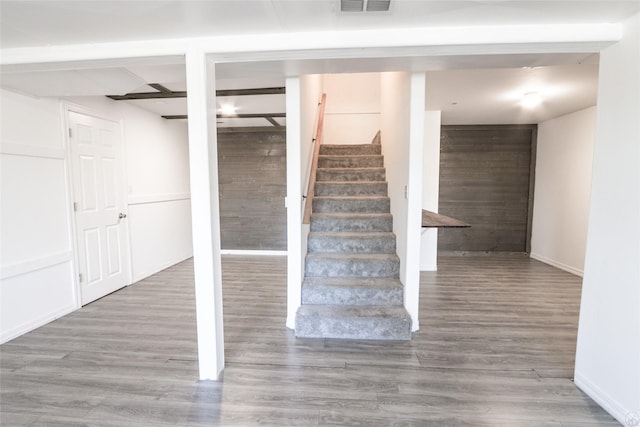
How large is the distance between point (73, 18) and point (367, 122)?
4812 mm

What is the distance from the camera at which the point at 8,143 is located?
267 centimetres

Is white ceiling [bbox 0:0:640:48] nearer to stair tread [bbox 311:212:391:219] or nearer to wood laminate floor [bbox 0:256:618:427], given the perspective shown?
stair tread [bbox 311:212:391:219]

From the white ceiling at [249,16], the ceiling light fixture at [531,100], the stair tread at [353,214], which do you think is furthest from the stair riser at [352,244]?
the ceiling light fixture at [531,100]

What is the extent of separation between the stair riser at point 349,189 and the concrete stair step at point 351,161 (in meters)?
0.54

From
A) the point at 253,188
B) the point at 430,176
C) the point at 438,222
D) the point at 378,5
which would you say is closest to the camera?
the point at 378,5

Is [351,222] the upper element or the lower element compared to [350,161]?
lower

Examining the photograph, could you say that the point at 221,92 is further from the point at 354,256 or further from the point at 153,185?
the point at 354,256

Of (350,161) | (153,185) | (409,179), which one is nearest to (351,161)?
(350,161)

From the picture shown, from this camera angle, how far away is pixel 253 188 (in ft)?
19.5

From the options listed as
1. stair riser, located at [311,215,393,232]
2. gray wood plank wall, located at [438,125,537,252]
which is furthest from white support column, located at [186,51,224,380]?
gray wood plank wall, located at [438,125,537,252]

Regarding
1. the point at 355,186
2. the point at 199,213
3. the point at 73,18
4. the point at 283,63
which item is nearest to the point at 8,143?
the point at 73,18

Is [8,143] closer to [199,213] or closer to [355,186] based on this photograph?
[199,213]

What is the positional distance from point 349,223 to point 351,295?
2.92ft

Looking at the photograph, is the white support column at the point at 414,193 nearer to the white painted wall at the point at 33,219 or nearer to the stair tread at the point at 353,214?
the stair tread at the point at 353,214
